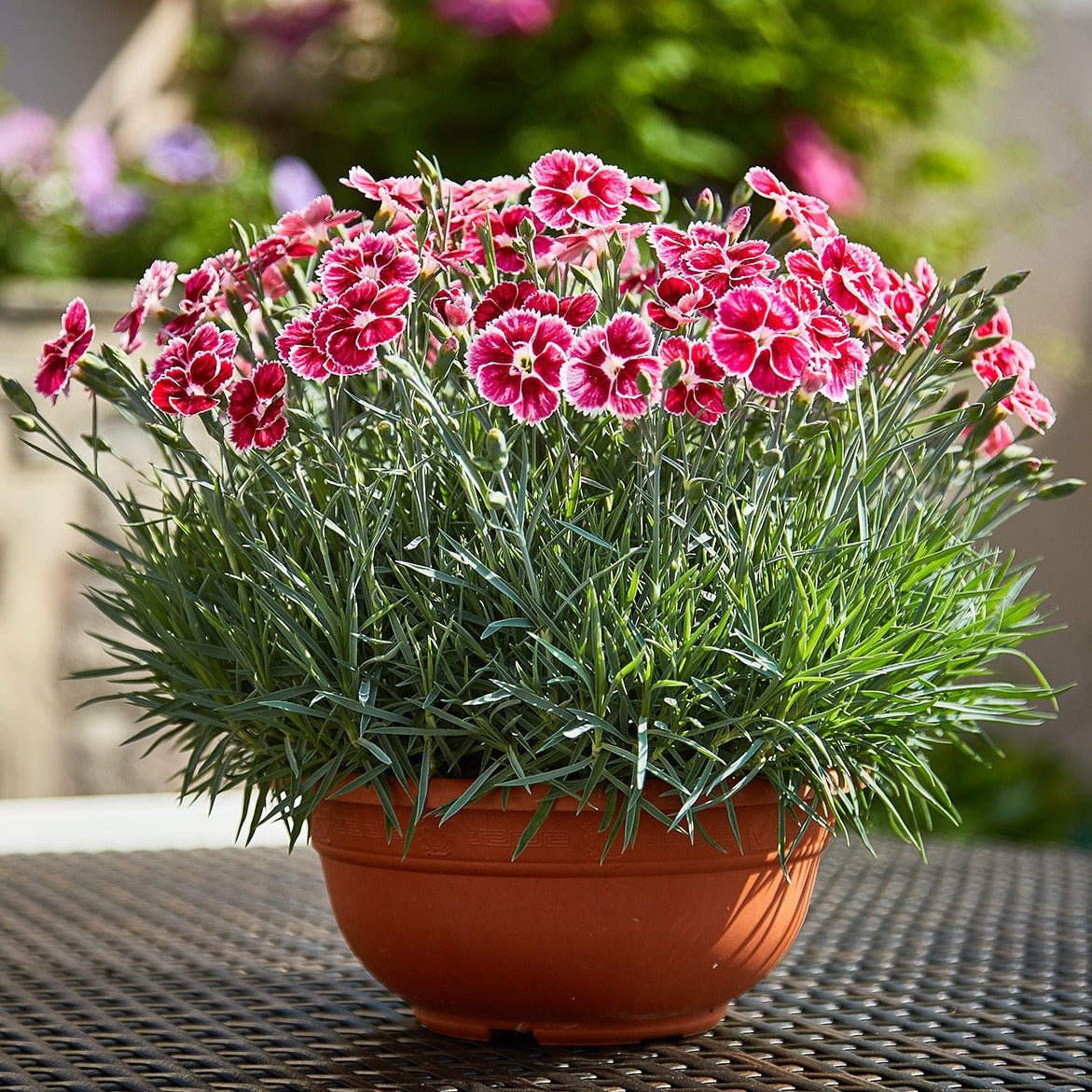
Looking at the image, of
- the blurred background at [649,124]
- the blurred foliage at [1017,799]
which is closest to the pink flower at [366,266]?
the blurred background at [649,124]

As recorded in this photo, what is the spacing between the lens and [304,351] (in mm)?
767

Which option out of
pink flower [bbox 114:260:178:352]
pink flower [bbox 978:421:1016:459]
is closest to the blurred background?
pink flower [bbox 114:260:178:352]

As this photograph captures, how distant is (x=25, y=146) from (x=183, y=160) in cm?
31

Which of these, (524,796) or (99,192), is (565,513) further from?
(99,192)

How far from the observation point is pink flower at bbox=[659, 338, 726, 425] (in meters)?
0.75

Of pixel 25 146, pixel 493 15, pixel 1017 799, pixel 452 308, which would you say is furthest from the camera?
pixel 493 15

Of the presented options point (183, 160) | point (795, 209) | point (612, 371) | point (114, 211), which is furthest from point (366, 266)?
point (183, 160)

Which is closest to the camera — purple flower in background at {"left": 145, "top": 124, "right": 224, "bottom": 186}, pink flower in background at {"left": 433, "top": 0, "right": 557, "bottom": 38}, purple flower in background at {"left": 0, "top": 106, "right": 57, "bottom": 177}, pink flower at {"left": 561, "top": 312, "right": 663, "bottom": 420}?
pink flower at {"left": 561, "top": 312, "right": 663, "bottom": 420}

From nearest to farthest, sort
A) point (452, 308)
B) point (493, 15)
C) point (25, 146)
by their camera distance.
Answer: point (452, 308), point (25, 146), point (493, 15)

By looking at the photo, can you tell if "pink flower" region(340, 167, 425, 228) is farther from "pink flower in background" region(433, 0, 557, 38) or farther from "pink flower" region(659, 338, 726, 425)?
"pink flower in background" region(433, 0, 557, 38)

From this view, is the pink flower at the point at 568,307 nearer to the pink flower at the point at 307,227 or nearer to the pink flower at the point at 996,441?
the pink flower at the point at 307,227

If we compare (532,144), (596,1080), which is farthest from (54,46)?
(596,1080)

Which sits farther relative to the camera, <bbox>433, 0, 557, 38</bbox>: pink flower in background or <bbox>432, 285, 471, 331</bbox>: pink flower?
<bbox>433, 0, 557, 38</bbox>: pink flower in background

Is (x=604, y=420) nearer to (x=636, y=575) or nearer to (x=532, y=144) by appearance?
(x=636, y=575)
